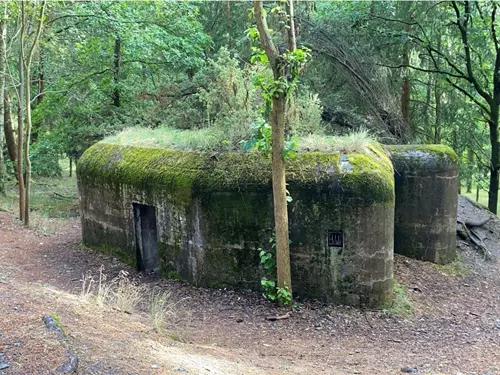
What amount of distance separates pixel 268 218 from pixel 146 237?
2.97 metres

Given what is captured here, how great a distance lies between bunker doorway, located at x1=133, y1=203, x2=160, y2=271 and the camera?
952 cm

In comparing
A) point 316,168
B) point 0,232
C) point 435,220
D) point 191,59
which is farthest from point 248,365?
point 191,59

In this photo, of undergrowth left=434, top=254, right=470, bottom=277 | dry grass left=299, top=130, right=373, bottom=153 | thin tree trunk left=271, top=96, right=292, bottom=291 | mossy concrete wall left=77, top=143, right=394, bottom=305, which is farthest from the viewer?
undergrowth left=434, top=254, right=470, bottom=277

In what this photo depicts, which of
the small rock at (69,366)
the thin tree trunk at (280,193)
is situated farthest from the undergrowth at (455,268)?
the small rock at (69,366)

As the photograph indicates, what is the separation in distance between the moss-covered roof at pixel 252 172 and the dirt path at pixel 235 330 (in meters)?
1.80

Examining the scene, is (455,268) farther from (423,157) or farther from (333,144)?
(333,144)

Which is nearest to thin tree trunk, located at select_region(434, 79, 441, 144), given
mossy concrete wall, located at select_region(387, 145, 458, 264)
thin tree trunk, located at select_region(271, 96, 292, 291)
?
mossy concrete wall, located at select_region(387, 145, 458, 264)

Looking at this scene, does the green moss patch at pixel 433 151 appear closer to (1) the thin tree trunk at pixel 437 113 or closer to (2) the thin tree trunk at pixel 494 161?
(2) the thin tree trunk at pixel 494 161

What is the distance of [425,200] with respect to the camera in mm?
10242

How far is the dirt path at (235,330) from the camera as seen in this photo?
3.91 m

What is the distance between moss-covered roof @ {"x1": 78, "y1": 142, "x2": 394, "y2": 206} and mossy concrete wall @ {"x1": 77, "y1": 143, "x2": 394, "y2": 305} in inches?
0.6

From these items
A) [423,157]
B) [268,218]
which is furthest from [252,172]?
[423,157]

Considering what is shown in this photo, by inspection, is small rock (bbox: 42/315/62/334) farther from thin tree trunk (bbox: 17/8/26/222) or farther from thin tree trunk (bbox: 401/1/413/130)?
thin tree trunk (bbox: 401/1/413/130)

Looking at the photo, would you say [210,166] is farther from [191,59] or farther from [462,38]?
[462,38]
